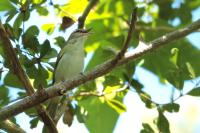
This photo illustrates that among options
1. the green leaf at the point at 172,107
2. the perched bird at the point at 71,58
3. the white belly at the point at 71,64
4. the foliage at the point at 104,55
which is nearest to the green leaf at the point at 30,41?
the foliage at the point at 104,55

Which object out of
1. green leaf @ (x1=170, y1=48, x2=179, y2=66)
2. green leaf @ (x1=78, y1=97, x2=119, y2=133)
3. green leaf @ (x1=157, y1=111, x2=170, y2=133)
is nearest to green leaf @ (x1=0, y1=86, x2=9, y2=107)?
green leaf @ (x1=78, y1=97, x2=119, y2=133)

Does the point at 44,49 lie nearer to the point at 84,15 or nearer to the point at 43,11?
the point at 43,11

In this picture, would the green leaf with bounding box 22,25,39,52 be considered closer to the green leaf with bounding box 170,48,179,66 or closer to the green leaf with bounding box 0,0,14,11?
the green leaf with bounding box 0,0,14,11

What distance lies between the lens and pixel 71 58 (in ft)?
12.5

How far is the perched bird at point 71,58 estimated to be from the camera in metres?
3.60

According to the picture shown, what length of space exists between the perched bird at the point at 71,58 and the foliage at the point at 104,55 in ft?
0.27

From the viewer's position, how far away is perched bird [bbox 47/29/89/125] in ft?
11.8

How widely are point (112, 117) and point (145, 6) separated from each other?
1.27m

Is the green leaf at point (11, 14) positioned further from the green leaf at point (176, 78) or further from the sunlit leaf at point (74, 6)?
the green leaf at point (176, 78)

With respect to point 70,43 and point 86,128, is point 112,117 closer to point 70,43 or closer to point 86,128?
point 86,128

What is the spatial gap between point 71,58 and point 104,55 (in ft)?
1.51

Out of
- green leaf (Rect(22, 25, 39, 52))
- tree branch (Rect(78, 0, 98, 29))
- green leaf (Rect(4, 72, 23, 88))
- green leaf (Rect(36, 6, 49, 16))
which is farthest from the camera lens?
tree branch (Rect(78, 0, 98, 29))

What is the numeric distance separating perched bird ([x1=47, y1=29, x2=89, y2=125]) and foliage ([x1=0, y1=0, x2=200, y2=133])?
0.08 m

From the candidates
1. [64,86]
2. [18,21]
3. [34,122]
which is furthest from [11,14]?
[34,122]
